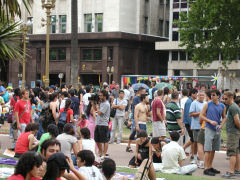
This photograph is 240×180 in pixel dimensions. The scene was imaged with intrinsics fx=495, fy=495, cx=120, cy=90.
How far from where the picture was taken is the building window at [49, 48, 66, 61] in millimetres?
61438

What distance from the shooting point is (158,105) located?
1349 centimetres

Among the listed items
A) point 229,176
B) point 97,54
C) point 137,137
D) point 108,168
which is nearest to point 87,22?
point 97,54

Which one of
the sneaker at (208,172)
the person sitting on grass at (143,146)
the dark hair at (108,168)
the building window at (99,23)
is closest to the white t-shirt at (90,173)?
the dark hair at (108,168)

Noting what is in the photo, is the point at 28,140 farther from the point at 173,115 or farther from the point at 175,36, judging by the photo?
the point at 175,36

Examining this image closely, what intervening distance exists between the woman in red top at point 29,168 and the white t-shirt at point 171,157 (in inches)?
206

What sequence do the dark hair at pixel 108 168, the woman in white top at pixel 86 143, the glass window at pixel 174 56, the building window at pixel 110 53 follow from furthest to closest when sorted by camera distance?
the glass window at pixel 174 56, the building window at pixel 110 53, the woman in white top at pixel 86 143, the dark hair at pixel 108 168

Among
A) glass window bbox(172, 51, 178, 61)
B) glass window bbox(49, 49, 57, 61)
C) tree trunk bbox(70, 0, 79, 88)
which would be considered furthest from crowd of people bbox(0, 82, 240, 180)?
glass window bbox(172, 51, 178, 61)

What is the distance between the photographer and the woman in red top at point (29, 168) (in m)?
5.74

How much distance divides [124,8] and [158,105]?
153 feet

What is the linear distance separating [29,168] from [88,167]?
1875 mm

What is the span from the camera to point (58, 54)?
203 feet

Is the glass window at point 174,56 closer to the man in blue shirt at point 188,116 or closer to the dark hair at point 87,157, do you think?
the man in blue shirt at point 188,116

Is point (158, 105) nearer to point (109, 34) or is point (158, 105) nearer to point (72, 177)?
point (72, 177)

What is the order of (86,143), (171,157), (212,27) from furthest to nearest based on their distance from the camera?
(212,27)
(86,143)
(171,157)
